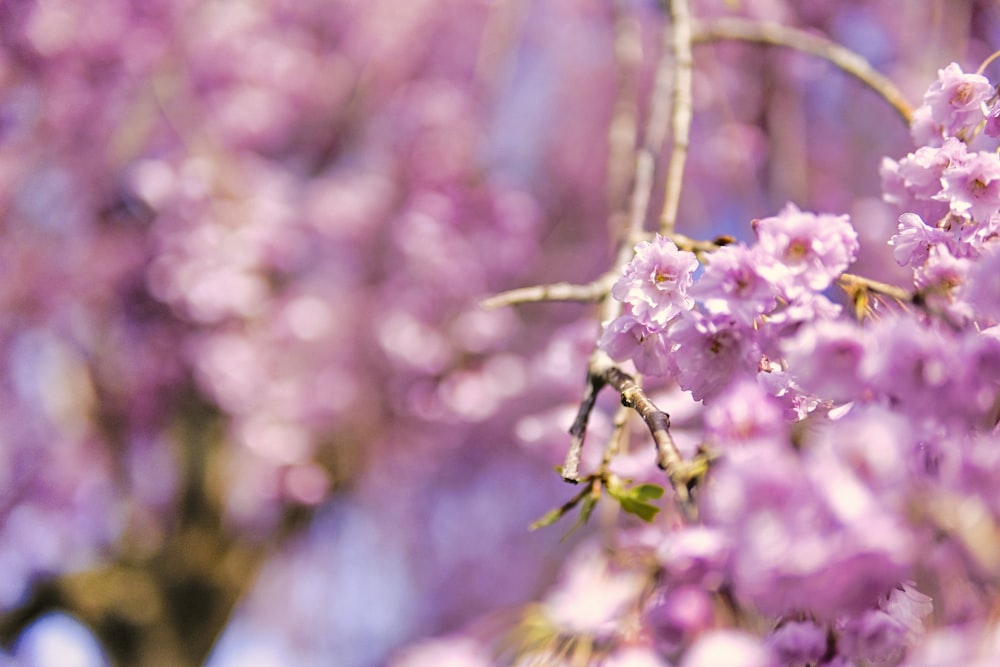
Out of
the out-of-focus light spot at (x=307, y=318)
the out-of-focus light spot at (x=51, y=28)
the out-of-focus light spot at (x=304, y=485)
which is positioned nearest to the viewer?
the out-of-focus light spot at (x=51, y=28)

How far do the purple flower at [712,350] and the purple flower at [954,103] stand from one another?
0.44m

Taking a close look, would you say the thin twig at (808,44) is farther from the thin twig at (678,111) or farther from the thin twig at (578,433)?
the thin twig at (578,433)

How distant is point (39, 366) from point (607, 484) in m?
3.92

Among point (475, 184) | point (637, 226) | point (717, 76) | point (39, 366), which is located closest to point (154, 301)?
point (39, 366)

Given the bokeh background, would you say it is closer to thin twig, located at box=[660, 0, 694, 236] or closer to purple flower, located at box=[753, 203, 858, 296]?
thin twig, located at box=[660, 0, 694, 236]

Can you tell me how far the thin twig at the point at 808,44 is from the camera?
1.19 metres

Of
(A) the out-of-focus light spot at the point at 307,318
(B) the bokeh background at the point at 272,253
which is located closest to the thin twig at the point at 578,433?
(B) the bokeh background at the point at 272,253

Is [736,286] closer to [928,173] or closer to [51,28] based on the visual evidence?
[928,173]

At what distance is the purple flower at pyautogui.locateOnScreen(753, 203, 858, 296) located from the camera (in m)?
0.76

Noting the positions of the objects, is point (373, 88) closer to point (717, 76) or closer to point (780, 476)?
point (717, 76)

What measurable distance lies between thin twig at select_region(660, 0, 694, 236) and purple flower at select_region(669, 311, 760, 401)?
0.83 ft

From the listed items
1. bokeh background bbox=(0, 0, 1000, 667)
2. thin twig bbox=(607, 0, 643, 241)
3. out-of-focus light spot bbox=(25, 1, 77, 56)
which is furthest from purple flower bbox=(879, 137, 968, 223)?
out-of-focus light spot bbox=(25, 1, 77, 56)

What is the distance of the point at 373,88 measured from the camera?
4.57 meters

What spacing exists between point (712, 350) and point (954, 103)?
477 millimetres
